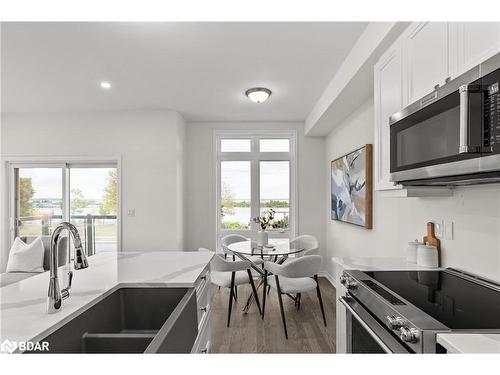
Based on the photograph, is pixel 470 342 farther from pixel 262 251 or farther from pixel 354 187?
pixel 354 187

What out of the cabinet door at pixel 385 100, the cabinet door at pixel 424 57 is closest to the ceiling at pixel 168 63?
the cabinet door at pixel 385 100

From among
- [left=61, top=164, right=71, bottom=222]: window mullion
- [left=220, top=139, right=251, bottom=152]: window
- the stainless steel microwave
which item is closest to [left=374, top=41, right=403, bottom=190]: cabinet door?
the stainless steel microwave

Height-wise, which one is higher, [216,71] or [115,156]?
[216,71]

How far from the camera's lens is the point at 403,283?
4.94ft

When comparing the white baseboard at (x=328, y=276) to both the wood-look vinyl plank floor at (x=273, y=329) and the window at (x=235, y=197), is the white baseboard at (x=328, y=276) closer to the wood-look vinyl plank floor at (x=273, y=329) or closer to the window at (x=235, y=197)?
the wood-look vinyl plank floor at (x=273, y=329)

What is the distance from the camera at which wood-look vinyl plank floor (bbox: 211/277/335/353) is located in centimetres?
249

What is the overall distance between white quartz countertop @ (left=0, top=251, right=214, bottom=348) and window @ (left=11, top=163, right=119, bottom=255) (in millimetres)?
2464

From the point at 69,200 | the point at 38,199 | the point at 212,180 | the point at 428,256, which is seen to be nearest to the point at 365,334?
the point at 428,256

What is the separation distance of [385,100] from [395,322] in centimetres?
139

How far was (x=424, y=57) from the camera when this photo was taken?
147 centimetres

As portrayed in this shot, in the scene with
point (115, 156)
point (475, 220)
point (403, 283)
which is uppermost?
point (115, 156)
